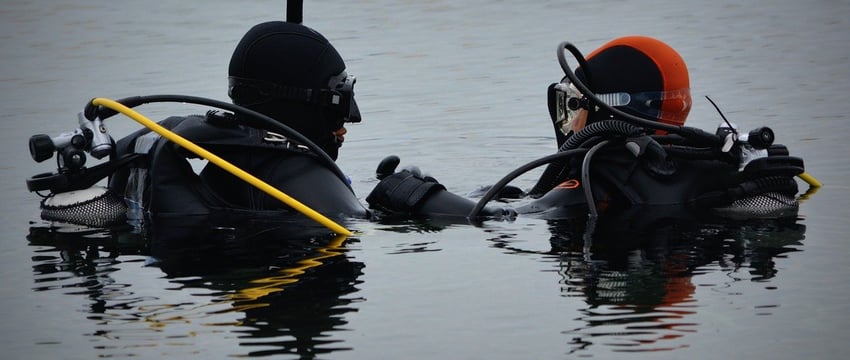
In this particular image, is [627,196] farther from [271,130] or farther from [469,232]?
[271,130]

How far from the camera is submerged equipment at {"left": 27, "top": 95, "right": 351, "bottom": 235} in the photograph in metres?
7.25

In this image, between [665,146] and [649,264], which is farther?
[665,146]

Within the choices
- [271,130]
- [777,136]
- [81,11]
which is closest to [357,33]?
[81,11]

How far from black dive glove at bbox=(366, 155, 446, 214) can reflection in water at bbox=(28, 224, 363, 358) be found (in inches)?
21.6

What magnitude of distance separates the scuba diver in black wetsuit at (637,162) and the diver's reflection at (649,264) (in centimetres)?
13

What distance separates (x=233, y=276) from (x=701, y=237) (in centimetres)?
230

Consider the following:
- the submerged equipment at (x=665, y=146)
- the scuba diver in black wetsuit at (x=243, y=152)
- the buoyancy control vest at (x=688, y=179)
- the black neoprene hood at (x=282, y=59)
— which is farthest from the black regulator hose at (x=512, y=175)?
the black neoprene hood at (x=282, y=59)

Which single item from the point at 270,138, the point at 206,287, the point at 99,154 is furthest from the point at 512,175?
the point at 99,154

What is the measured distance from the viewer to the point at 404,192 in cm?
790

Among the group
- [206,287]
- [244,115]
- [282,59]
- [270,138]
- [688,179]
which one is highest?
[282,59]

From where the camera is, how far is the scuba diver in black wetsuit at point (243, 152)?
754 centimetres

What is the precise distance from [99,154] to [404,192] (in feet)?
5.08

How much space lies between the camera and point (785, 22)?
683 inches

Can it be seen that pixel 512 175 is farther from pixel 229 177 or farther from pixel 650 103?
pixel 229 177
